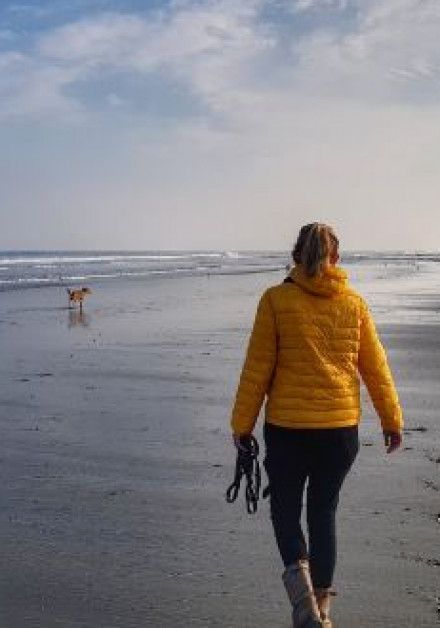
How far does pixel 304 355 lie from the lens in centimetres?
381

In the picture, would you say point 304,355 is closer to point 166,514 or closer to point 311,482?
point 311,482

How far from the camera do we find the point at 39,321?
67.6 ft

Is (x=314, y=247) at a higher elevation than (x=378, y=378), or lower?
higher

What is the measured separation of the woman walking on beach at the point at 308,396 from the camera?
→ 149 inches

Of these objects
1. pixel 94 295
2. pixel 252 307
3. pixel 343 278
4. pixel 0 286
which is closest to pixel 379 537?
pixel 343 278

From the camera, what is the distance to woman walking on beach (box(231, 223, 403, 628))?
378cm

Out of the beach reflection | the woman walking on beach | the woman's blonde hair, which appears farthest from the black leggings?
the beach reflection

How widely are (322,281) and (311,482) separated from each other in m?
0.95

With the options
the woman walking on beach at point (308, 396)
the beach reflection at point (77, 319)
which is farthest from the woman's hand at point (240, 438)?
the beach reflection at point (77, 319)

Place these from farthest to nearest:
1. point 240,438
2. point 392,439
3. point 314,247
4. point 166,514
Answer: point 166,514, point 392,439, point 240,438, point 314,247

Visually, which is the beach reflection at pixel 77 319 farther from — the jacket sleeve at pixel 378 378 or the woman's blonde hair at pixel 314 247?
the woman's blonde hair at pixel 314 247

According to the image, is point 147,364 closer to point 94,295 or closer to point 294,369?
point 294,369

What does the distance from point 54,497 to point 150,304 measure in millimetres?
20899

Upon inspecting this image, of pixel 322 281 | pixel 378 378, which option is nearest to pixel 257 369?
pixel 322 281
